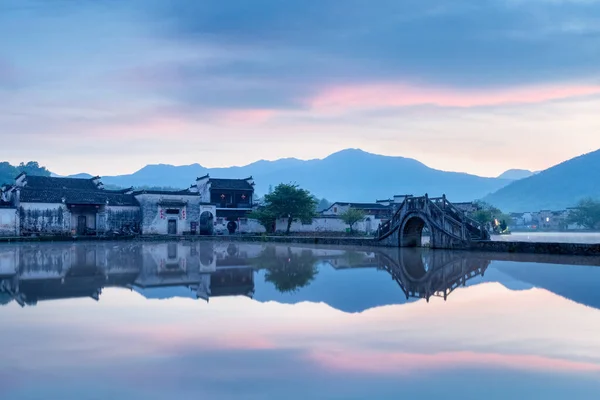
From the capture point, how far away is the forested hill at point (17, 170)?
376ft

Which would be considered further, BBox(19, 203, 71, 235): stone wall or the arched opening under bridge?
BBox(19, 203, 71, 235): stone wall

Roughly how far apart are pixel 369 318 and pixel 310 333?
1.69 meters

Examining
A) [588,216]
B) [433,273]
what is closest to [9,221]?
[433,273]

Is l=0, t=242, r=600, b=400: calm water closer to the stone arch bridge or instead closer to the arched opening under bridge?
the stone arch bridge

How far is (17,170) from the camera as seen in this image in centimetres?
12012

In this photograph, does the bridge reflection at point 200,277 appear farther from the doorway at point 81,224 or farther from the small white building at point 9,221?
the doorway at point 81,224

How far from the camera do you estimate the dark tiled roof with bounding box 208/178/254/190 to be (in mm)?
65812

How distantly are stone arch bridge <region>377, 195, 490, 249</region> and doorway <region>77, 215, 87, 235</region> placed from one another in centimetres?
3352

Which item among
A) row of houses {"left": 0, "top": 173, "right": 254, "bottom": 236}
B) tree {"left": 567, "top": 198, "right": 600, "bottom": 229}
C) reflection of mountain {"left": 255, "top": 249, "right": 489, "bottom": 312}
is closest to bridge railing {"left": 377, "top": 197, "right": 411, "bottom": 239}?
reflection of mountain {"left": 255, "top": 249, "right": 489, "bottom": 312}

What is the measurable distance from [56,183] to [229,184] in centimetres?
1940

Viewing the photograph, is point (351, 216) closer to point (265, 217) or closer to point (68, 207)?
point (265, 217)

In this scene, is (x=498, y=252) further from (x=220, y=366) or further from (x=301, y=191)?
(x=301, y=191)

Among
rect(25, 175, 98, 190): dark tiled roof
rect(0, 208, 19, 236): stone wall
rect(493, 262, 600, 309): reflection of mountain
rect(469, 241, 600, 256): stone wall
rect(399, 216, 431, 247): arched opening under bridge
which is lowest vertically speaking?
rect(493, 262, 600, 309): reflection of mountain

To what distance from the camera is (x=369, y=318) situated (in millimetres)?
9930
